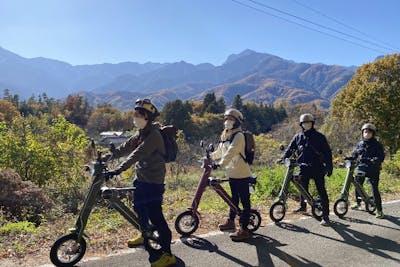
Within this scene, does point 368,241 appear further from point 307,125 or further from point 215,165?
point 215,165

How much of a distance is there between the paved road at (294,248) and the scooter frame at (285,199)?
21cm

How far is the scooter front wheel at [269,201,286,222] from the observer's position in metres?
6.95

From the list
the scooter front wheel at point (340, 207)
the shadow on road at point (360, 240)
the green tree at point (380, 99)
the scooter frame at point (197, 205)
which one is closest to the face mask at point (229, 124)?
the scooter frame at point (197, 205)

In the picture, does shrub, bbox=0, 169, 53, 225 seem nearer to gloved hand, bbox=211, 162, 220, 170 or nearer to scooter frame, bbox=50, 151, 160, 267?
scooter frame, bbox=50, 151, 160, 267

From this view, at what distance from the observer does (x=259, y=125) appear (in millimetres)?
76312

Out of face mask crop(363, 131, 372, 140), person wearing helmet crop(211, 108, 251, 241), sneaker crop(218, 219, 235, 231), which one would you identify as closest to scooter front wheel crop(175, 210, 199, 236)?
sneaker crop(218, 219, 235, 231)

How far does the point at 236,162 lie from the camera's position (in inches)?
230

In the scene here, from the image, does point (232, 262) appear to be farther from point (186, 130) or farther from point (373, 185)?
point (186, 130)

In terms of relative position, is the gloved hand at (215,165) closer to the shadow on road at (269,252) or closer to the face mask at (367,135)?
the shadow on road at (269,252)

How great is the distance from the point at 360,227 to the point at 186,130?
52.2m

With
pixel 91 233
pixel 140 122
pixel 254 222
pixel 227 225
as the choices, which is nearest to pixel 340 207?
pixel 254 222

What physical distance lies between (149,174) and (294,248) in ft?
8.24

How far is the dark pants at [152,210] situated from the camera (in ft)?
15.3

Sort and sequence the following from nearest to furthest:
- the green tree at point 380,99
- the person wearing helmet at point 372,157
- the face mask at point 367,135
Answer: the person wearing helmet at point 372,157, the face mask at point 367,135, the green tree at point 380,99
